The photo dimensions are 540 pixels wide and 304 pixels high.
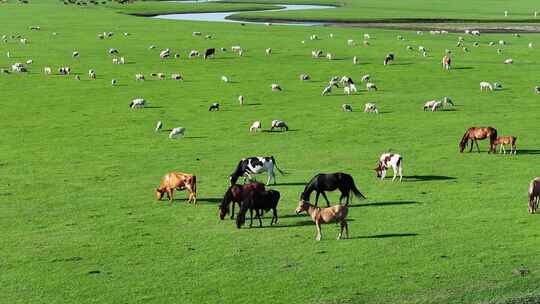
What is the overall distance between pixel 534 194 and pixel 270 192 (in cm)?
819

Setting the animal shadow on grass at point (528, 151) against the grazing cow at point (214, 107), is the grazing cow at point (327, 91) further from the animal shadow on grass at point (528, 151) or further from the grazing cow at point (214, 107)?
the animal shadow on grass at point (528, 151)

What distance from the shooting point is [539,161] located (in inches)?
1352

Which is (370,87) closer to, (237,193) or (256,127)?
(256,127)

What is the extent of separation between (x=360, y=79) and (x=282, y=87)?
6.95 metres

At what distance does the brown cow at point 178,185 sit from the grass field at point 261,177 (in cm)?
45

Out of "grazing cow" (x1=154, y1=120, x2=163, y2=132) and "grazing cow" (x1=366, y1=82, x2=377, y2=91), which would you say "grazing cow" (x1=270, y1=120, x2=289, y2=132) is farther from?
"grazing cow" (x1=366, y1=82, x2=377, y2=91)

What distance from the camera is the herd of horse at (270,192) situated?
78.3 ft

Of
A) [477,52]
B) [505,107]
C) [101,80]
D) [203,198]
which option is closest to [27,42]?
[101,80]

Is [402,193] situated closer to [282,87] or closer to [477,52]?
[282,87]

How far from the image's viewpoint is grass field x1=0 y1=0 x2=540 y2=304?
20.7 m

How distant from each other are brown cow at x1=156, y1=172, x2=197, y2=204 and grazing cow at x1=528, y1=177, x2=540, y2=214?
35.2 feet

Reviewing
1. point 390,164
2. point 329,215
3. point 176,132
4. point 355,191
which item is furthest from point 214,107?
point 329,215

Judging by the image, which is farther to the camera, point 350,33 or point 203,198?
point 350,33

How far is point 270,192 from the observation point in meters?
25.1
